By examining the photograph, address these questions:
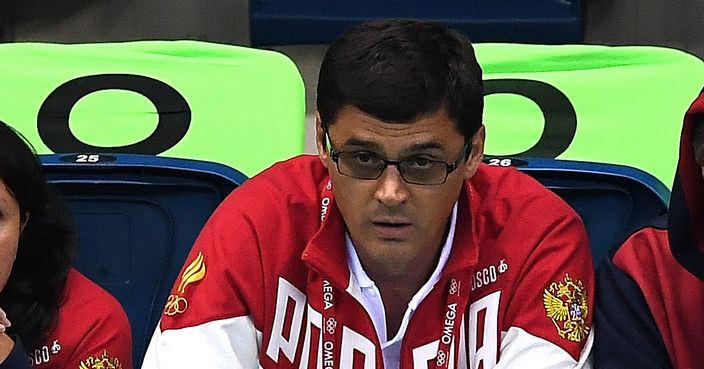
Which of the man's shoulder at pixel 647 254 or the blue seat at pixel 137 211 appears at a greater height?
the man's shoulder at pixel 647 254

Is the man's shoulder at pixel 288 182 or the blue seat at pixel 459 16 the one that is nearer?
the man's shoulder at pixel 288 182

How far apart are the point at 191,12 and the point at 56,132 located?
1.09 meters

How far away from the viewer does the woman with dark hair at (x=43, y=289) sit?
1.24m

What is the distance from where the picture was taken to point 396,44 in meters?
1.12

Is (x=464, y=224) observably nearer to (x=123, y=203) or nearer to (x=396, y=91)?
(x=396, y=91)

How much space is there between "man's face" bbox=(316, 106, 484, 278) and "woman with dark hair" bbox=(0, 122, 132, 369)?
1.07 feet

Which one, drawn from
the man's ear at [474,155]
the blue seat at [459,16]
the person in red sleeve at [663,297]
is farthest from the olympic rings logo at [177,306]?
the blue seat at [459,16]

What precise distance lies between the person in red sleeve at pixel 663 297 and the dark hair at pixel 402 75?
0.22 m

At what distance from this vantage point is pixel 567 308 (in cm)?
116

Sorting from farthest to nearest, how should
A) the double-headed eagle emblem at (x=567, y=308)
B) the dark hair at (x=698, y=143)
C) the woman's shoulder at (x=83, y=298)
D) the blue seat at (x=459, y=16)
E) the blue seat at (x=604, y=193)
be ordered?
the blue seat at (x=459, y=16) < the blue seat at (x=604, y=193) < the woman's shoulder at (x=83, y=298) < the double-headed eagle emblem at (x=567, y=308) < the dark hair at (x=698, y=143)

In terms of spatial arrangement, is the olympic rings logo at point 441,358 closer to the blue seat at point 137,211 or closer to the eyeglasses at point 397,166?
the eyeglasses at point 397,166

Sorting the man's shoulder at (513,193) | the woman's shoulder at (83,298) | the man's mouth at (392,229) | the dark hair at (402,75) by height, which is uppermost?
the dark hair at (402,75)

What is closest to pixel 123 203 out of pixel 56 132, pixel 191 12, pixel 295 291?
pixel 56 132

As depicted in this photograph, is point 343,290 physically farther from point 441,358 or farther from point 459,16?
point 459,16
